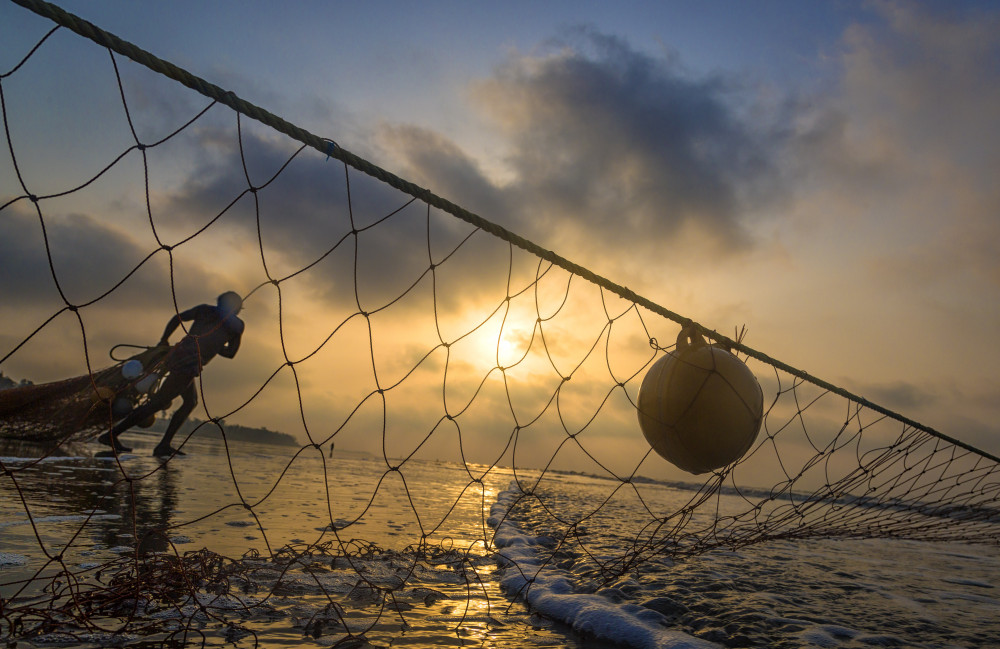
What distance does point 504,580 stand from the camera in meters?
3.68

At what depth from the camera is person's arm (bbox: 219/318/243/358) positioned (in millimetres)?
8430

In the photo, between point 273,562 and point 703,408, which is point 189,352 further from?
point 703,408

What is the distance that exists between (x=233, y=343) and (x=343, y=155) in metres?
6.85

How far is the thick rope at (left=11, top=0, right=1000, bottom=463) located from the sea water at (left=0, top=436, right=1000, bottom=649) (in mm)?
1426

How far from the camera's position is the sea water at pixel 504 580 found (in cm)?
262

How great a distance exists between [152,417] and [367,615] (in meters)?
7.01

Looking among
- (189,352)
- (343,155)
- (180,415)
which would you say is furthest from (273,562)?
(180,415)

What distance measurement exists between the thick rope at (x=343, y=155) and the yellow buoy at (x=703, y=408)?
39cm

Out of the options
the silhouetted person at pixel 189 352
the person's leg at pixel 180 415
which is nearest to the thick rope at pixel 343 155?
the silhouetted person at pixel 189 352

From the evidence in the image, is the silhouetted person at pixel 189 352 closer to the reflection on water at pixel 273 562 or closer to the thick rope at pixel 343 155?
the reflection on water at pixel 273 562

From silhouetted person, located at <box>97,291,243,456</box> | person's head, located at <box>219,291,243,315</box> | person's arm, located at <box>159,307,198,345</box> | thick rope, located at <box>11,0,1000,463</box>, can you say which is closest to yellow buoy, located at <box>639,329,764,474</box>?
thick rope, located at <box>11,0,1000,463</box>

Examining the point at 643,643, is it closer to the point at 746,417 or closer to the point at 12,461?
the point at 746,417

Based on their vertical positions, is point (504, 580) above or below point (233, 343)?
below

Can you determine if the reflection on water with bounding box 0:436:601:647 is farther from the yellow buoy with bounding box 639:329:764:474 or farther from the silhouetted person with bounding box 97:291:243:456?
the silhouetted person with bounding box 97:291:243:456
